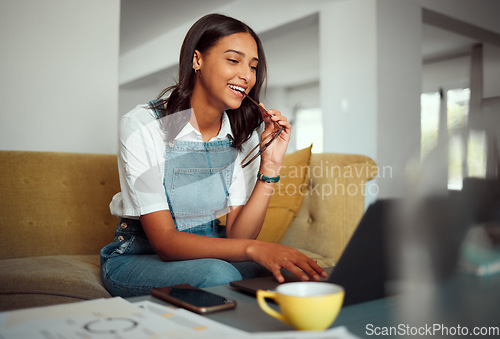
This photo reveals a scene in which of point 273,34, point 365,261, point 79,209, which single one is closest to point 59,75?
point 79,209

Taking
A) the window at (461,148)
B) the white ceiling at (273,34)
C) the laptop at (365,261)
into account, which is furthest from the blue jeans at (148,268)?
the white ceiling at (273,34)

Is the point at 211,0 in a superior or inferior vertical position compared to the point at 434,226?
superior

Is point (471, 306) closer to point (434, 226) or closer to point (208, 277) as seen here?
point (434, 226)

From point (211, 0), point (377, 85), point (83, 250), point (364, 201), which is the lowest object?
point (83, 250)

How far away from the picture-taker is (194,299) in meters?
0.60

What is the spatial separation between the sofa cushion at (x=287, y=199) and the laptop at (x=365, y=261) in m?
1.03

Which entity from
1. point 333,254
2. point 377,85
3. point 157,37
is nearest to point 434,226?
point 333,254

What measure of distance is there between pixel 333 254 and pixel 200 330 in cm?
123

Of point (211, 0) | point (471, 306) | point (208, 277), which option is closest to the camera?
point (471, 306)

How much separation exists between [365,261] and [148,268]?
620 mm

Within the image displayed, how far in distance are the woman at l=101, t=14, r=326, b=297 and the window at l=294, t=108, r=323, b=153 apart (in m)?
8.25

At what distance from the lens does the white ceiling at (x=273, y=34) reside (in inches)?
200

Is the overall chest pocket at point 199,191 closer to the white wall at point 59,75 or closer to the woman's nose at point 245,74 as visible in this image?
the woman's nose at point 245,74

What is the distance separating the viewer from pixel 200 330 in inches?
18.2
